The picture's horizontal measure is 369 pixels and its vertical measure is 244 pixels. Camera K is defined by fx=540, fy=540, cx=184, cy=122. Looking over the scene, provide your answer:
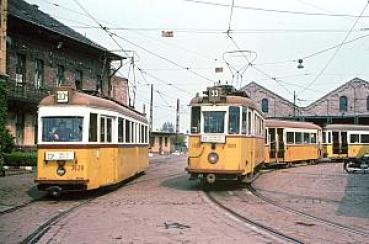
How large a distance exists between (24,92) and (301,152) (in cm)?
1762

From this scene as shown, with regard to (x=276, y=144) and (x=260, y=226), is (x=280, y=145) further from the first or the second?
(x=260, y=226)

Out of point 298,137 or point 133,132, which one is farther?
point 298,137

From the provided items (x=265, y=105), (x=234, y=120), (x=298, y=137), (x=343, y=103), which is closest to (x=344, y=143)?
(x=298, y=137)

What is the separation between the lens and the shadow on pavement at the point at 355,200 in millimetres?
12833

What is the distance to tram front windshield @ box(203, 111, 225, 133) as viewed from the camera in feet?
56.5

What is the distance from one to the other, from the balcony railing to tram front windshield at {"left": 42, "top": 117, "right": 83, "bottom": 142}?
51.4ft

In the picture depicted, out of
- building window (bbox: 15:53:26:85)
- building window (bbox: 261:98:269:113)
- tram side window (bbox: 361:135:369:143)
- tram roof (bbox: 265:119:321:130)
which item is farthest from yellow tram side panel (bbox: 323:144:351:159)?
building window (bbox: 261:98:269:113)

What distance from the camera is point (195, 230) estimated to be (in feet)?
31.9

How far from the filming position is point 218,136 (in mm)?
17031

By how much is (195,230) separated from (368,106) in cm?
6751

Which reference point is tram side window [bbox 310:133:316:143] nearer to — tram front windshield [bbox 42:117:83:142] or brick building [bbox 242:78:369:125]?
tram front windshield [bbox 42:117:83:142]

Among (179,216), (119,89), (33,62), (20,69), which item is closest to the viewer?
(179,216)

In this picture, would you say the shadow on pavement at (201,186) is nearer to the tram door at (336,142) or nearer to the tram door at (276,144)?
the tram door at (276,144)

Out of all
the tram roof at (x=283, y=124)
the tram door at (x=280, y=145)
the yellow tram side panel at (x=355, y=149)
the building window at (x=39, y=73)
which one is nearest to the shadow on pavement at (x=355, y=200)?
the tram door at (x=280, y=145)
